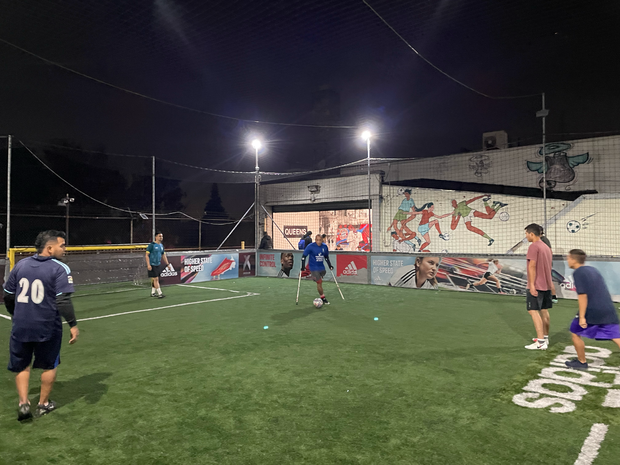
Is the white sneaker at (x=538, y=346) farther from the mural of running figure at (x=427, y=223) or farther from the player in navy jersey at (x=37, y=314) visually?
the mural of running figure at (x=427, y=223)

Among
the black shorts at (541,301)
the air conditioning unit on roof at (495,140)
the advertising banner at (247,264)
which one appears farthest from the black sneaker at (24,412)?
the air conditioning unit on roof at (495,140)

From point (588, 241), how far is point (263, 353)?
15579 millimetres

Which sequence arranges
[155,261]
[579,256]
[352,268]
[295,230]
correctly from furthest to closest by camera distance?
1. [295,230]
2. [352,268]
3. [155,261]
4. [579,256]

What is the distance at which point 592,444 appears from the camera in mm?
3578

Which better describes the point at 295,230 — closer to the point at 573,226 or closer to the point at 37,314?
the point at 573,226

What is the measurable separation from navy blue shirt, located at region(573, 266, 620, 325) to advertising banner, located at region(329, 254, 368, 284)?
11123mm

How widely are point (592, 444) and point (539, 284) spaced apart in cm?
370

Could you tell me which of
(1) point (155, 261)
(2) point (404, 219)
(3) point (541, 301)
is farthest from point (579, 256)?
(2) point (404, 219)

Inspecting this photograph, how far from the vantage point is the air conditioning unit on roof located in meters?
22.4

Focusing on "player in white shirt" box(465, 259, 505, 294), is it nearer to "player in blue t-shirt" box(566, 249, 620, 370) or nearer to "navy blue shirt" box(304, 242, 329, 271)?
"navy blue shirt" box(304, 242, 329, 271)

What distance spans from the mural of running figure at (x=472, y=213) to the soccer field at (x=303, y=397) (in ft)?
38.3

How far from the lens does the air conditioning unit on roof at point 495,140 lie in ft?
73.5

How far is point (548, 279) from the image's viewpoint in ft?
22.5

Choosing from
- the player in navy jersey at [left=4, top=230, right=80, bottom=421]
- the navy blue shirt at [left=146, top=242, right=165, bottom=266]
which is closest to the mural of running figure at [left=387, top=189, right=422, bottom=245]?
the navy blue shirt at [left=146, top=242, right=165, bottom=266]
